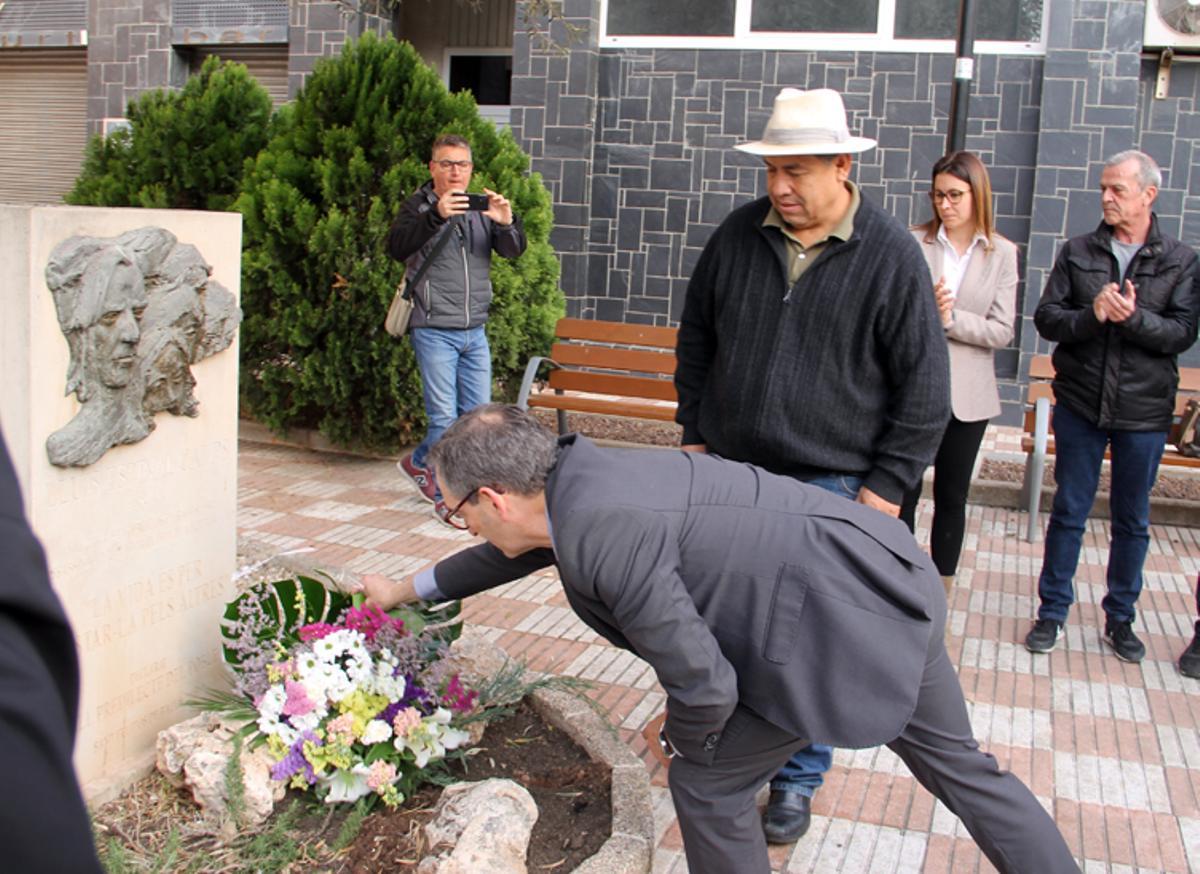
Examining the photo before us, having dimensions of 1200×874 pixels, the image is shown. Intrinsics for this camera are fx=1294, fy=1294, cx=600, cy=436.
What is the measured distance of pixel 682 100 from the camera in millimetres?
10891

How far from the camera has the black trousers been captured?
4.78 metres

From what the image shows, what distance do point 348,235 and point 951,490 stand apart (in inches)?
153

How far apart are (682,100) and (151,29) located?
587 centimetres

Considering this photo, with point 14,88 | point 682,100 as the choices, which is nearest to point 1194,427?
point 682,100

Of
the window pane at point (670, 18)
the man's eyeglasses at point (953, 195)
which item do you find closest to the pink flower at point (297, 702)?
the man's eyeglasses at point (953, 195)

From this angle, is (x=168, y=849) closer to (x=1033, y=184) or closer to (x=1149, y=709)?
(x=1149, y=709)

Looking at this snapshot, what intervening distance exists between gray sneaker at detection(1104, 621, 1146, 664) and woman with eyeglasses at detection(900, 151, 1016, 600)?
86 cm

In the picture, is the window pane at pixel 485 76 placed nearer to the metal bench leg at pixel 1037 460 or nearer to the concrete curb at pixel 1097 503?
the concrete curb at pixel 1097 503

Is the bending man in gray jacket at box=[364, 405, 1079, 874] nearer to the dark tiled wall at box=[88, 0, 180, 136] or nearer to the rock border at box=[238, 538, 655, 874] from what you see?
the rock border at box=[238, 538, 655, 874]

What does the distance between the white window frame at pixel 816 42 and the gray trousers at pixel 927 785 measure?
8.47m

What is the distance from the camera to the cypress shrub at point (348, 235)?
7324mm

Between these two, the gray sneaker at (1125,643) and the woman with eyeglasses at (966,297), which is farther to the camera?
the gray sneaker at (1125,643)

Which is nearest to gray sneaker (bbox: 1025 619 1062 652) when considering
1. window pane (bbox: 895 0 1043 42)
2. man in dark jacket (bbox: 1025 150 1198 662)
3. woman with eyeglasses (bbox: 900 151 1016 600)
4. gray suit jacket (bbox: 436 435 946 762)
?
man in dark jacket (bbox: 1025 150 1198 662)

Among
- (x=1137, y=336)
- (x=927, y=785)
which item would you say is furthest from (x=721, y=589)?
(x=1137, y=336)
